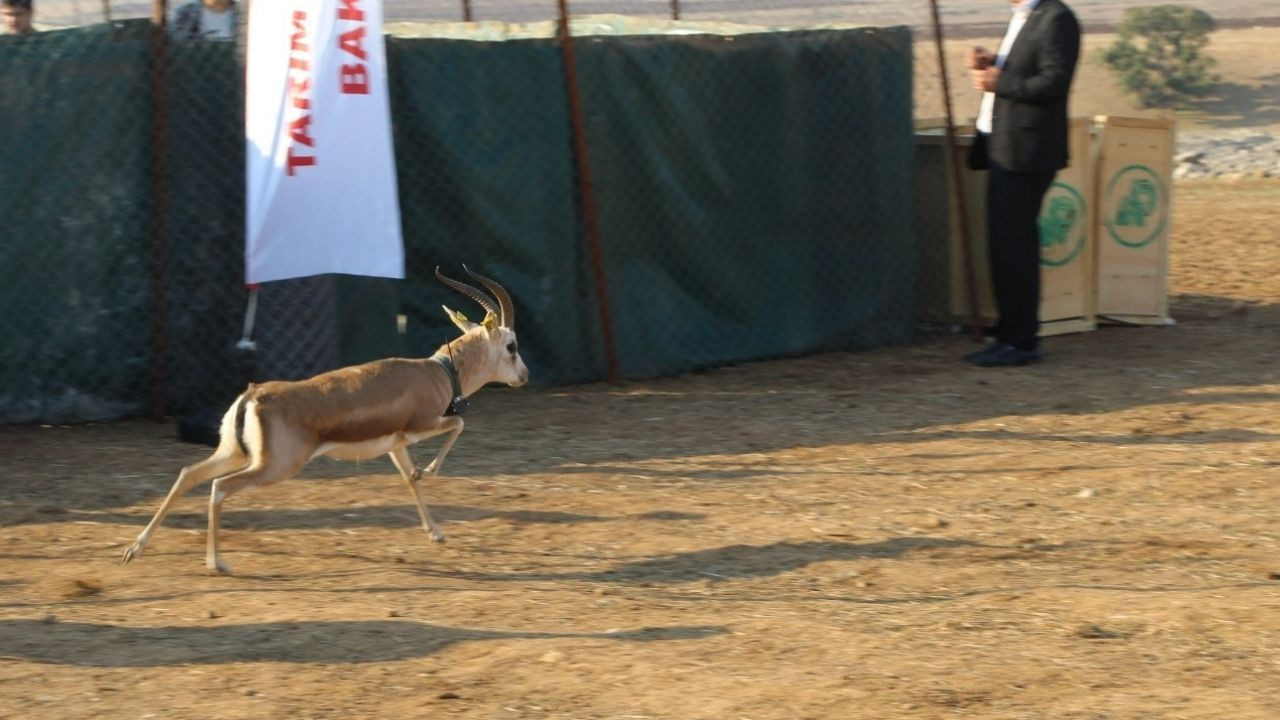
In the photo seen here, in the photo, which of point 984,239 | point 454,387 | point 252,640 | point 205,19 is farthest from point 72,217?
point 984,239

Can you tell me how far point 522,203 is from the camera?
32.0 feet

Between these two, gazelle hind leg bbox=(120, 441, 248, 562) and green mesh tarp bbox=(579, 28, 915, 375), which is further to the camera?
green mesh tarp bbox=(579, 28, 915, 375)

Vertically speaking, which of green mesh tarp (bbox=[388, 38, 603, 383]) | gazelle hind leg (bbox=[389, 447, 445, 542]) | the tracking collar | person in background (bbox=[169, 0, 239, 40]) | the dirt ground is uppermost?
person in background (bbox=[169, 0, 239, 40])

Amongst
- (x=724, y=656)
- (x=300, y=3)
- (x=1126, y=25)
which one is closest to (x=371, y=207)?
(x=300, y=3)

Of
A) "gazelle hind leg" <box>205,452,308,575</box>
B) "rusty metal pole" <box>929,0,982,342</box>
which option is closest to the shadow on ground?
"gazelle hind leg" <box>205,452,308,575</box>

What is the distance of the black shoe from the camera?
10398 mm

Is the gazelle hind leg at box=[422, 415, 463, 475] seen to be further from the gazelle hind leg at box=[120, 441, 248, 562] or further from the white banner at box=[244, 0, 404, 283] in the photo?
the white banner at box=[244, 0, 404, 283]

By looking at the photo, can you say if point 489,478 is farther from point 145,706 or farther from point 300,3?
point 145,706

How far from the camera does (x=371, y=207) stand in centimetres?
815

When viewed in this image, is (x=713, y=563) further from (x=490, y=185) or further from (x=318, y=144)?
(x=490, y=185)

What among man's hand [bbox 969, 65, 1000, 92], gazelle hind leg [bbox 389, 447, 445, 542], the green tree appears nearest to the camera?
gazelle hind leg [bbox 389, 447, 445, 542]

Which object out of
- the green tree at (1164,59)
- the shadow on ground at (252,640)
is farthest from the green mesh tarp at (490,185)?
the green tree at (1164,59)

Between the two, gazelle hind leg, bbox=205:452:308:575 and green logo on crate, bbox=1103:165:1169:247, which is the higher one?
green logo on crate, bbox=1103:165:1169:247

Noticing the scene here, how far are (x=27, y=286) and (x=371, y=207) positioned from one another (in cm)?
202
